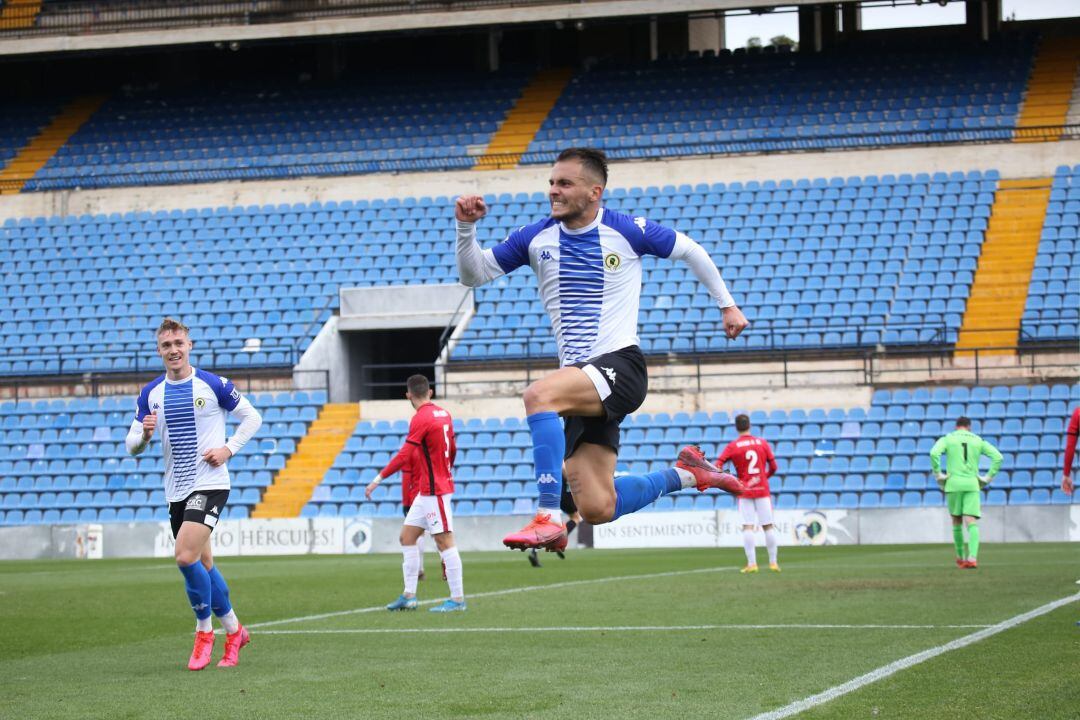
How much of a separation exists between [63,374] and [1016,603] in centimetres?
2498

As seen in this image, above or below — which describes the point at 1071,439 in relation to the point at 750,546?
above

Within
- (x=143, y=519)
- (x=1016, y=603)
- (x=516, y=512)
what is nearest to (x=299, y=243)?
(x=143, y=519)

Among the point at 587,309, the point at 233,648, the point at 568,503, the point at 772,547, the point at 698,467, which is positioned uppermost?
the point at 587,309

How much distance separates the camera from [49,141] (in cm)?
4231

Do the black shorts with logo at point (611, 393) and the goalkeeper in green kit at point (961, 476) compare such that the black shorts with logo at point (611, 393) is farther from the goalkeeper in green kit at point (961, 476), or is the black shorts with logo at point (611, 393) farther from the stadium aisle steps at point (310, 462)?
the stadium aisle steps at point (310, 462)

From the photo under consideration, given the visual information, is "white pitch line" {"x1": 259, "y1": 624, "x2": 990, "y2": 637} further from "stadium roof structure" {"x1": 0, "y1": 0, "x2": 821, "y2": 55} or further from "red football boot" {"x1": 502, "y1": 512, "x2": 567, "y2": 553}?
"stadium roof structure" {"x1": 0, "y1": 0, "x2": 821, "y2": 55}

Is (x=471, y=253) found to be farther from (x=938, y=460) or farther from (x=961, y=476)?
(x=961, y=476)

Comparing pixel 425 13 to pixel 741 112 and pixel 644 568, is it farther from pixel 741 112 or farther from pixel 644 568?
pixel 644 568

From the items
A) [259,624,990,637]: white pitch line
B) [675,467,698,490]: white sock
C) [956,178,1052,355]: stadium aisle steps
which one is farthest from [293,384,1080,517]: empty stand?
[675,467,698,490]: white sock

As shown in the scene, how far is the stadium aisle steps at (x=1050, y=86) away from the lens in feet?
115

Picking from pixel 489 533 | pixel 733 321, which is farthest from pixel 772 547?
pixel 733 321

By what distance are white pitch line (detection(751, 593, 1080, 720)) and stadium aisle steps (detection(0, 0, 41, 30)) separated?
120 ft

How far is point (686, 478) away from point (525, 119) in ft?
102

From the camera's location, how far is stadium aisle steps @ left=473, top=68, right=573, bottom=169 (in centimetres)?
3769
